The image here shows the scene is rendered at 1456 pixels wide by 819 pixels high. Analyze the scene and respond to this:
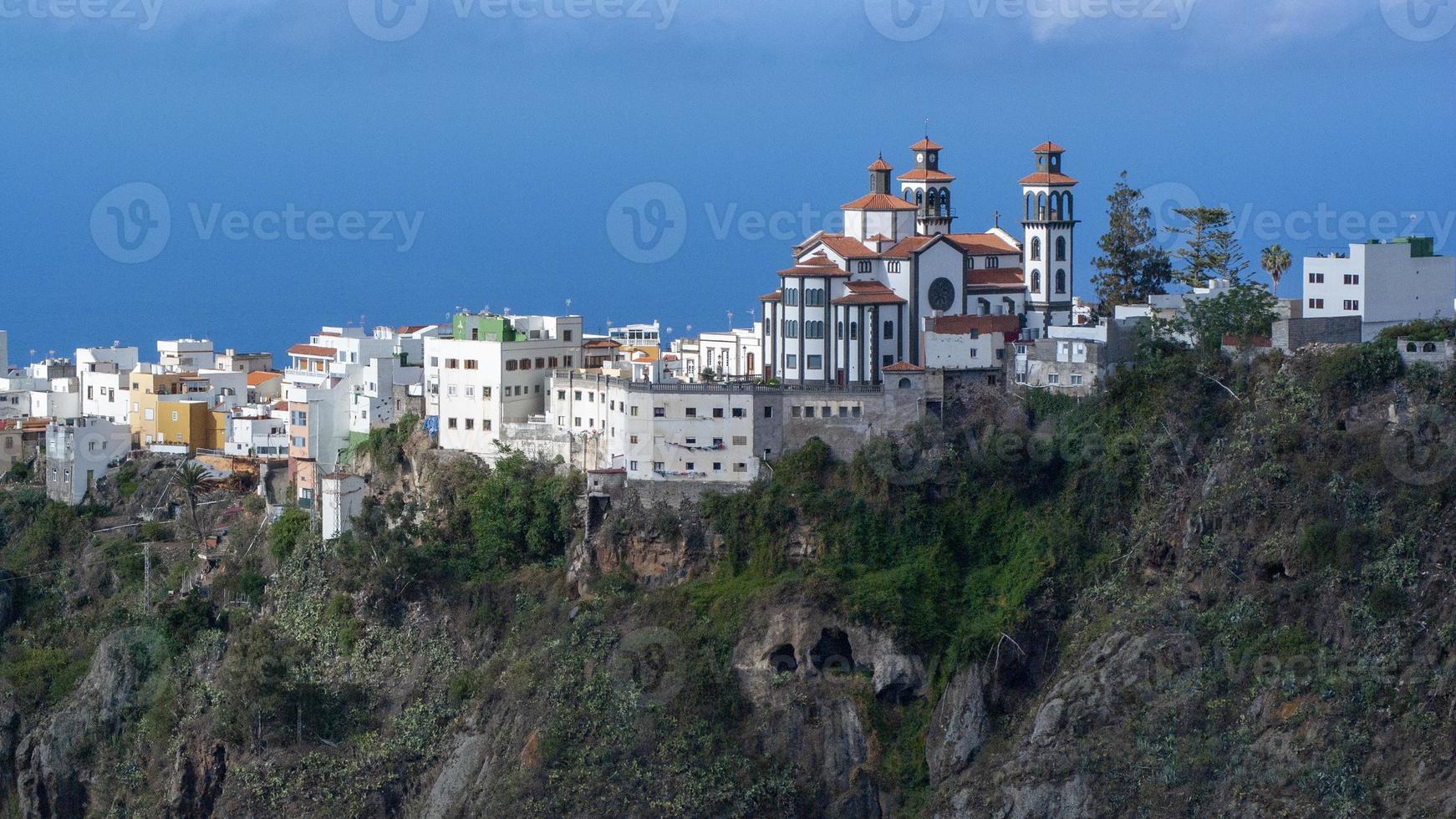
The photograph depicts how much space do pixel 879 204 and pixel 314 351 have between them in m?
22.5

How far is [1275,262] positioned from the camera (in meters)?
91.9

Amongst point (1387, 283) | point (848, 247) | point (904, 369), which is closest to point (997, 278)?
point (848, 247)

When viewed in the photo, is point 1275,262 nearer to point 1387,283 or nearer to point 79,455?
point 1387,283


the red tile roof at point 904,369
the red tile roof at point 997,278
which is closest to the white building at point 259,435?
the red tile roof at point 904,369

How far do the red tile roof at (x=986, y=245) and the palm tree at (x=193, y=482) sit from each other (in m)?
24.3

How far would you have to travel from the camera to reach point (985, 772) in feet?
256

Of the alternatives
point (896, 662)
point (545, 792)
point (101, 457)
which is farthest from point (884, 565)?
point (101, 457)

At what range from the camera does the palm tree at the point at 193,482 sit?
3812 inches

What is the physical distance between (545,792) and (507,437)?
46.3 ft

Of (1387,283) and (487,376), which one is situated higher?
(1387,283)

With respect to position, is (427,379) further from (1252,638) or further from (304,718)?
(1252,638)

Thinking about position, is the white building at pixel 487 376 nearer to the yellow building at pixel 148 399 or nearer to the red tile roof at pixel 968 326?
the red tile roof at pixel 968 326

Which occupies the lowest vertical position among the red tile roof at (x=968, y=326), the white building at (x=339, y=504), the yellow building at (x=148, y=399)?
the white building at (x=339, y=504)

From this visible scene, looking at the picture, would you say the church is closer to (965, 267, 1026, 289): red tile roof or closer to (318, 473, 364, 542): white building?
(965, 267, 1026, 289): red tile roof
